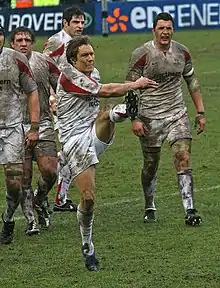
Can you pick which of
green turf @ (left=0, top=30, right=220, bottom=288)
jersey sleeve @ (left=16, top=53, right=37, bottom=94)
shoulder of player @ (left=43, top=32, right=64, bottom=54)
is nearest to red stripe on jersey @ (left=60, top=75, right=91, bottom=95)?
jersey sleeve @ (left=16, top=53, right=37, bottom=94)

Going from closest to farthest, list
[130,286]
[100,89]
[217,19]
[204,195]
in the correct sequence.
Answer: [130,286] < [100,89] < [204,195] < [217,19]

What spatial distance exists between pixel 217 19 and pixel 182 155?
26986 millimetres

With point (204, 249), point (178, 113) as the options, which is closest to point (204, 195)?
point (178, 113)

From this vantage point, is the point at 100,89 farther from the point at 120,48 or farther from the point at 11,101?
the point at 120,48

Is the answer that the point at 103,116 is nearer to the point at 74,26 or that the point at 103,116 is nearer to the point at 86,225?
the point at 86,225

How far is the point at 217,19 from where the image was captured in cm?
3797

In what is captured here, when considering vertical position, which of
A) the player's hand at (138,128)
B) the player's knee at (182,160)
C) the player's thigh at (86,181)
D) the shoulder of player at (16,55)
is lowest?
the player's knee at (182,160)

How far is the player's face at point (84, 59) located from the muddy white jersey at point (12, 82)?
124 cm

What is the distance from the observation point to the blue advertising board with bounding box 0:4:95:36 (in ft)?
126

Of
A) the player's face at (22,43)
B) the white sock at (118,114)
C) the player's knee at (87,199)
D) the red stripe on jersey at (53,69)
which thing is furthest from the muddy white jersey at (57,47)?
the player's knee at (87,199)

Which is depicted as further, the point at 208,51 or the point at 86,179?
the point at 208,51

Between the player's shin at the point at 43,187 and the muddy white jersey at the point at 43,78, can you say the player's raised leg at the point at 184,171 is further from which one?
the muddy white jersey at the point at 43,78

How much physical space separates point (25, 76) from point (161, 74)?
169cm

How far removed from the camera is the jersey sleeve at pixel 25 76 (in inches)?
419
